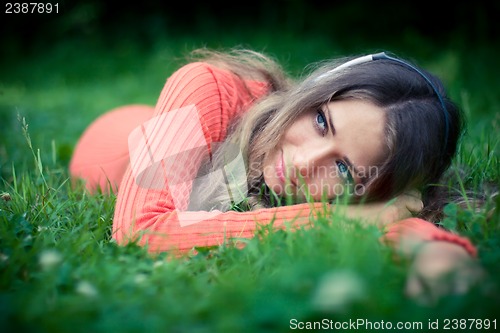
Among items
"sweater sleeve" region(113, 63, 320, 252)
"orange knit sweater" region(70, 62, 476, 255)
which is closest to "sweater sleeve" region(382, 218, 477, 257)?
"orange knit sweater" region(70, 62, 476, 255)

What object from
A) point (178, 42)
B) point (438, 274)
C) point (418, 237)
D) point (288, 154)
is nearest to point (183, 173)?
point (288, 154)

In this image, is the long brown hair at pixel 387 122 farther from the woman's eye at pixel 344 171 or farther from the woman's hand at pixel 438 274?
the woman's hand at pixel 438 274

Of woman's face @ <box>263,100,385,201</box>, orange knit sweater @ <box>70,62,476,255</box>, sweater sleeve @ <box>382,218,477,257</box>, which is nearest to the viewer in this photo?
sweater sleeve @ <box>382,218,477,257</box>

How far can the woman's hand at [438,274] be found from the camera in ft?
4.73

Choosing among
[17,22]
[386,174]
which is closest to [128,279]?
[386,174]

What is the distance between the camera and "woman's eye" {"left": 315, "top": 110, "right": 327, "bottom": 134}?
230 cm

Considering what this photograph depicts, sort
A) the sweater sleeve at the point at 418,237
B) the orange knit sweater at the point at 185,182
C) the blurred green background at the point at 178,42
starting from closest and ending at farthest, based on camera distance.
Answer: the sweater sleeve at the point at 418,237 < the orange knit sweater at the point at 185,182 < the blurred green background at the point at 178,42

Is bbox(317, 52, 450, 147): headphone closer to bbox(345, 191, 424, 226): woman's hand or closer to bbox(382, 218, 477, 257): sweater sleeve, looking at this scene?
bbox(345, 191, 424, 226): woman's hand

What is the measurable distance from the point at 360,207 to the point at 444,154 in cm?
61

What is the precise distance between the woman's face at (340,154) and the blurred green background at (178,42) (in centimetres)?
236

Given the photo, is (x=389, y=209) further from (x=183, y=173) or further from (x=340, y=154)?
(x=183, y=173)

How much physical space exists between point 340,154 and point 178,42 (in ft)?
20.1

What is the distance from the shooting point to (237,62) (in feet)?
9.90

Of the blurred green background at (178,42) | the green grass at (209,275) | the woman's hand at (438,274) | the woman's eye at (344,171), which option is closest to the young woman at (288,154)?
the woman's eye at (344,171)
